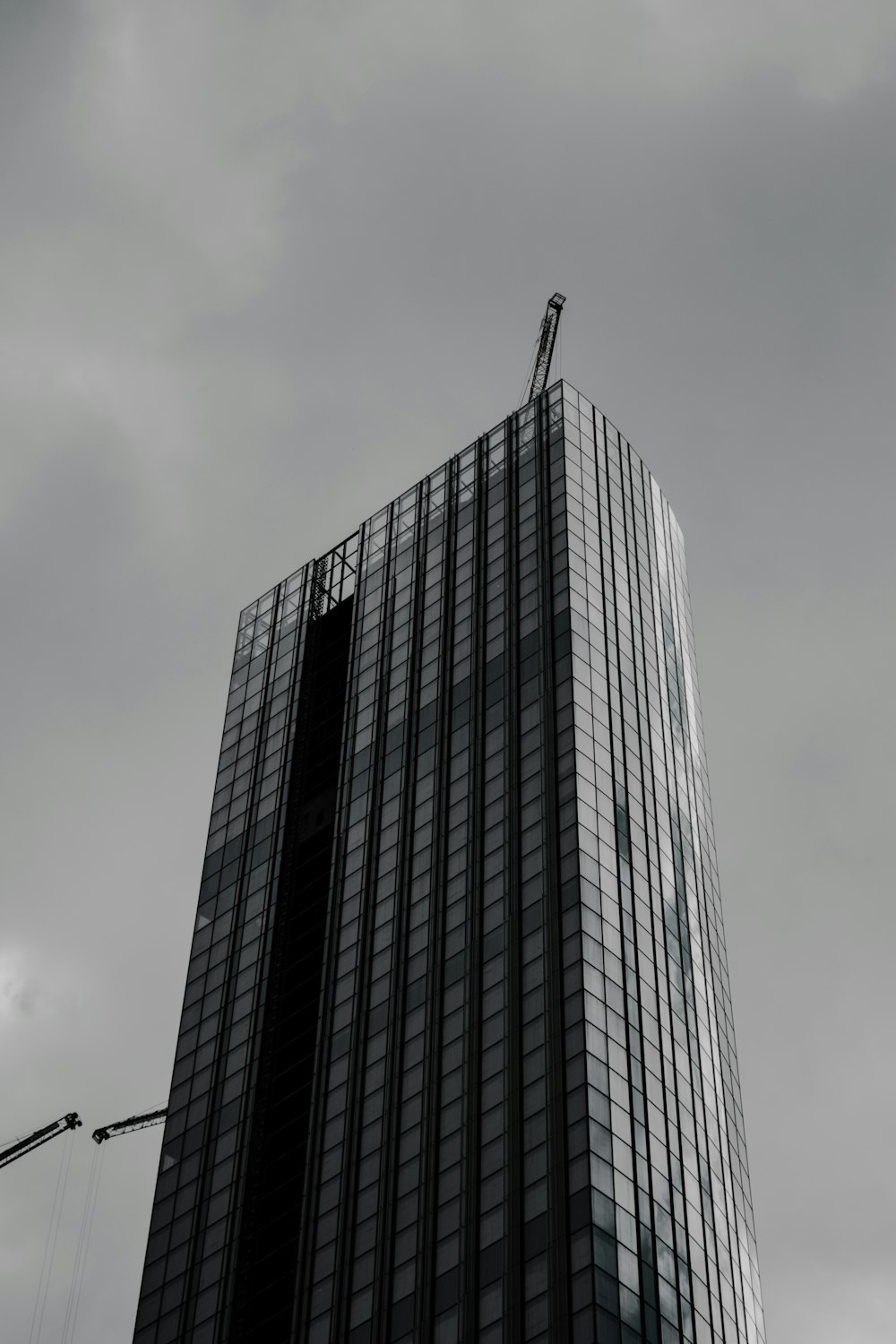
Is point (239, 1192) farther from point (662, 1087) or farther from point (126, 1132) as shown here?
point (126, 1132)

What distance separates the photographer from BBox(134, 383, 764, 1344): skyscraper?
86.8 metres

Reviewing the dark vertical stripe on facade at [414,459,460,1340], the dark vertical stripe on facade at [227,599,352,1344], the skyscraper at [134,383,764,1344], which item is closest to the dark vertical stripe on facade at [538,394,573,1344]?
the skyscraper at [134,383,764,1344]

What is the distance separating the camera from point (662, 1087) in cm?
9369

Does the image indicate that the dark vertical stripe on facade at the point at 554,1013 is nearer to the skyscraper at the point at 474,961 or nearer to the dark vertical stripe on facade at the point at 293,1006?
the skyscraper at the point at 474,961

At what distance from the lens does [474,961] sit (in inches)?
3925

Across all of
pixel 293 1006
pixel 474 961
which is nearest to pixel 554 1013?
pixel 474 961

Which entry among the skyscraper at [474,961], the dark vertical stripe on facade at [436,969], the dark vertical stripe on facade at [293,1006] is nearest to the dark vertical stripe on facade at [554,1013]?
Answer: the skyscraper at [474,961]

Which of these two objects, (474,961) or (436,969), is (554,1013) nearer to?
(474,961)

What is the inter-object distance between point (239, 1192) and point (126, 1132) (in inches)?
3760

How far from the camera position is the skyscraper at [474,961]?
8675cm

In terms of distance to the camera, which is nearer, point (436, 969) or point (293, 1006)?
point (436, 969)

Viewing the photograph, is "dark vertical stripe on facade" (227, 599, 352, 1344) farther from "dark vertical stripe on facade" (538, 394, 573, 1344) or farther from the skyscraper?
"dark vertical stripe on facade" (538, 394, 573, 1344)

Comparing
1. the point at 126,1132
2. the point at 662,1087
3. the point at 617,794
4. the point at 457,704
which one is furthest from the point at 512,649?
the point at 126,1132

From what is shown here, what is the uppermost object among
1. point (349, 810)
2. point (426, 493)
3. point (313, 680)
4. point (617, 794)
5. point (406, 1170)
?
point (426, 493)
